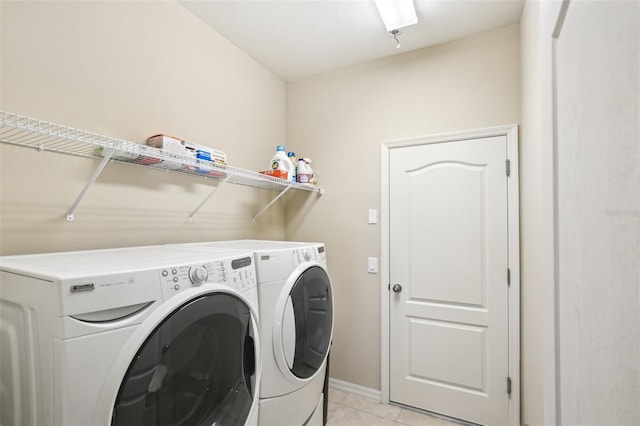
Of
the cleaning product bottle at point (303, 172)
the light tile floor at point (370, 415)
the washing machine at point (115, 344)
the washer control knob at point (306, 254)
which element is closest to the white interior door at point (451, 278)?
the light tile floor at point (370, 415)

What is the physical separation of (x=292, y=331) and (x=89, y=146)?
1251mm

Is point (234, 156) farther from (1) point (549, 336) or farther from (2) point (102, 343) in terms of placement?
(1) point (549, 336)

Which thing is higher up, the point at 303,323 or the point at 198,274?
the point at 198,274

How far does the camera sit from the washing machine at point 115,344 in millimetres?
705

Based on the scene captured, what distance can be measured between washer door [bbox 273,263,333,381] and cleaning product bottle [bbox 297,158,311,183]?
33.9 inches

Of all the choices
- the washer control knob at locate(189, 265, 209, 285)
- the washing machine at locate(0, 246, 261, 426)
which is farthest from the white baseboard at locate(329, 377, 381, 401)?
the washer control knob at locate(189, 265, 209, 285)

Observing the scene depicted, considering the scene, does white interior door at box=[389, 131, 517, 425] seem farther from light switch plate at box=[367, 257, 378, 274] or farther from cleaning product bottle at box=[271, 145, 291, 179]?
cleaning product bottle at box=[271, 145, 291, 179]

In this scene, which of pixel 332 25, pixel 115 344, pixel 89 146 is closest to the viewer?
pixel 115 344

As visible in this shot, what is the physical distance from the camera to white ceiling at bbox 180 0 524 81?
73.0 inches

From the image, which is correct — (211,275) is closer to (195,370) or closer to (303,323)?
(195,370)

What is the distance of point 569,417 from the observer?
1.62ft

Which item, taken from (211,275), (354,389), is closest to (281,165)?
(211,275)

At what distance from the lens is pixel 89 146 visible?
131 cm

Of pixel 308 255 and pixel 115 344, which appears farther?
pixel 308 255
